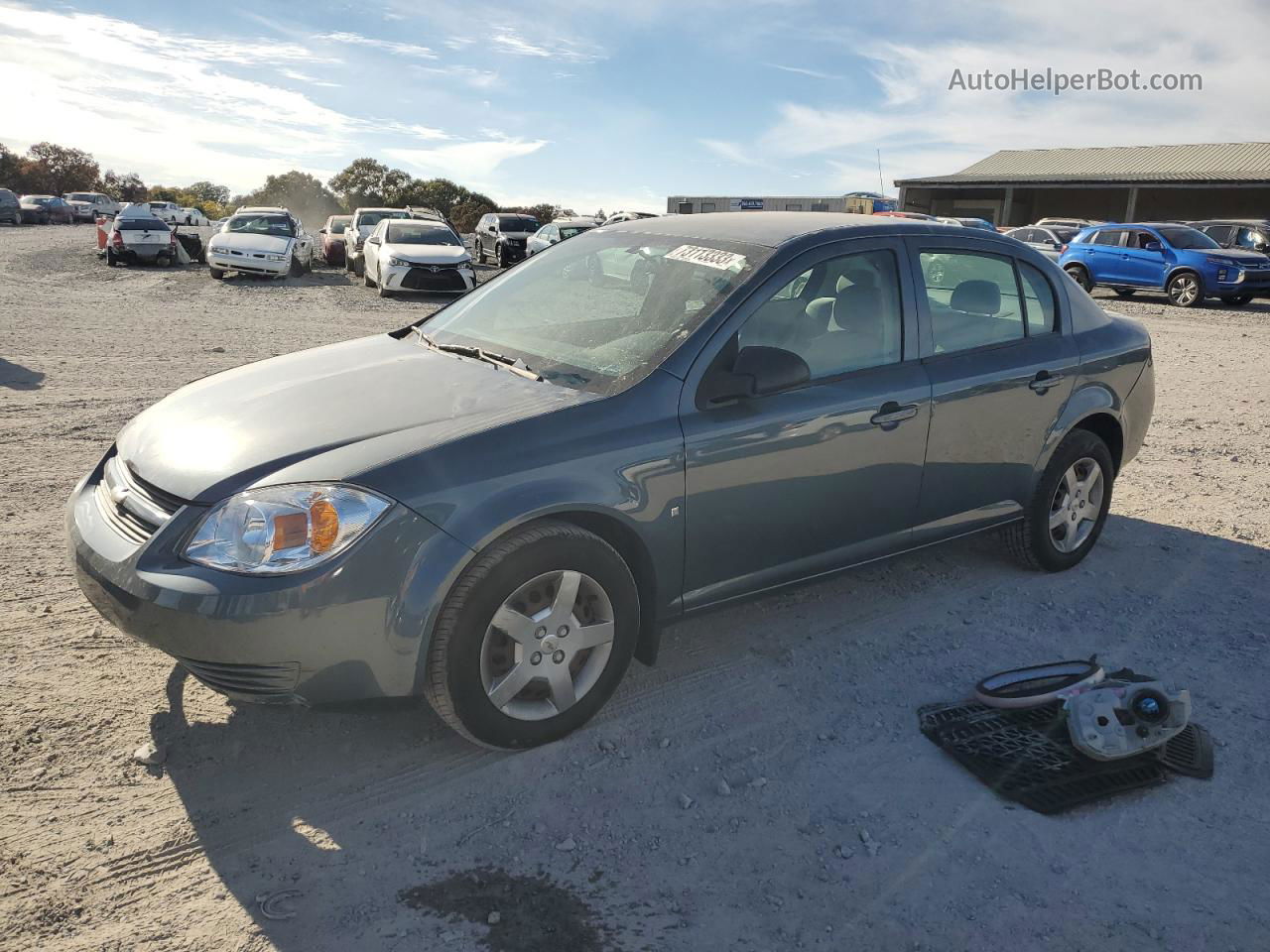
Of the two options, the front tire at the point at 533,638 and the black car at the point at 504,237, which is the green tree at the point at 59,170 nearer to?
the black car at the point at 504,237

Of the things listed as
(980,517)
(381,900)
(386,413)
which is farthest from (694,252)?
(381,900)

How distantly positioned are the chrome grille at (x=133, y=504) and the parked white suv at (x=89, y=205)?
202 ft

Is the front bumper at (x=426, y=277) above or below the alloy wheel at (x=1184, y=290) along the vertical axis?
below

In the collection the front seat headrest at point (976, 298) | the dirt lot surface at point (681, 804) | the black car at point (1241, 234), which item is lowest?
the dirt lot surface at point (681, 804)

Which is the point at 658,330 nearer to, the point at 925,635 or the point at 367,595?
the point at 367,595

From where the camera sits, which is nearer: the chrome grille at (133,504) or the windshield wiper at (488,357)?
the chrome grille at (133,504)

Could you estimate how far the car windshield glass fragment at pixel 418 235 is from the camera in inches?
A: 776

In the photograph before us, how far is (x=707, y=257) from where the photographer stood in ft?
12.8

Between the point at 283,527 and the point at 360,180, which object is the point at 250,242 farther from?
the point at 360,180

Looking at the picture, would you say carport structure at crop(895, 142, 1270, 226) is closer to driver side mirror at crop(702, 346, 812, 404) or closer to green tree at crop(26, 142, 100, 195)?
driver side mirror at crop(702, 346, 812, 404)

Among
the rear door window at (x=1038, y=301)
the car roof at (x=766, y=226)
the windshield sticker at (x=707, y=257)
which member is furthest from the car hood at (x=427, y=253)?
the windshield sticker at (x=707, y=257)

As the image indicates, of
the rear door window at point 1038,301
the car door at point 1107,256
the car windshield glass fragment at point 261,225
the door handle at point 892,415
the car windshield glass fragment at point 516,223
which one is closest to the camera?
the door handle at point 892,415

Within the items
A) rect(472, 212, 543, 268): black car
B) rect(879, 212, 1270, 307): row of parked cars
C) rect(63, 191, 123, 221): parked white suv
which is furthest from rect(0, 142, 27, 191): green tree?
rect(879, 212, 1270, 307): row of parked cars

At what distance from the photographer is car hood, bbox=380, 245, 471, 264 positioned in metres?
18.7
